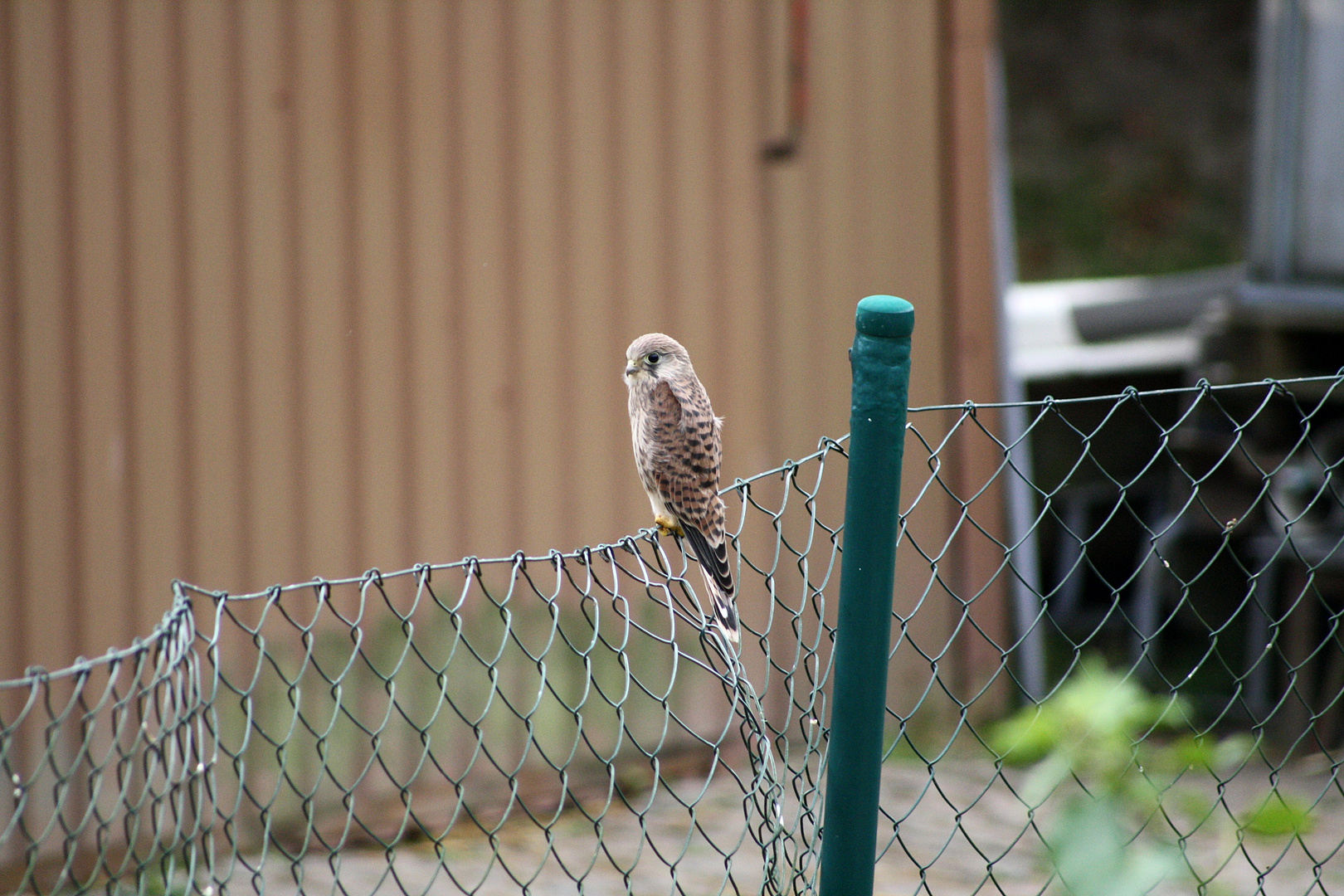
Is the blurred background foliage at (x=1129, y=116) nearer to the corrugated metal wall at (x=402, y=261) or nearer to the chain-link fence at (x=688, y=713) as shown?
the chain-link fence at (x=688, y=713)

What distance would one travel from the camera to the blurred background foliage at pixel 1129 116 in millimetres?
11680

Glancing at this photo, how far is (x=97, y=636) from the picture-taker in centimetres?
352

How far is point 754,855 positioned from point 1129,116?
10149 millimetres

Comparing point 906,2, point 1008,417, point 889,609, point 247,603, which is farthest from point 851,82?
point 889,609

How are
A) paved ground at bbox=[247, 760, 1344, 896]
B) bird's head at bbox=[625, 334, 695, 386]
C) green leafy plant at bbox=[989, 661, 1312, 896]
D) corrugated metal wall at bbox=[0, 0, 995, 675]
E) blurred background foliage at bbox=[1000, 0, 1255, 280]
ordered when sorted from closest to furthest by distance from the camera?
green leafy plant at bbox=[989, 661, 1312, 896]
bird's head at bbox=[625, 334, 695, 386]
corrugated metal wall at bbox=[0, 0, 995, 675]
paved ground at bbox=[247, 760, 1344, 896]
blurred background foliage at bbox=[1000, 0, 1255, 280]

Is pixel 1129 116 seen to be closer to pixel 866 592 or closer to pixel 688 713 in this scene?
pixel 688 713

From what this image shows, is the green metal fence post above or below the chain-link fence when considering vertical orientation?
above

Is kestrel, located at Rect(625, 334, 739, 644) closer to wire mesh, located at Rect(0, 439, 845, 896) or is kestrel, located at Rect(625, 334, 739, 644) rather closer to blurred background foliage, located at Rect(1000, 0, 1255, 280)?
wire mesh, located at Rect(0, 439, 845, 896)

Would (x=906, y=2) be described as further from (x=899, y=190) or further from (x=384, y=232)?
(x=384, y=232)

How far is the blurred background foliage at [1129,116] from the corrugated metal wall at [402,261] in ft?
23.6

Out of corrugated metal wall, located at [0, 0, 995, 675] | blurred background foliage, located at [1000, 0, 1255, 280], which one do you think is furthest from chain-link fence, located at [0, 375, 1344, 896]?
blurred background foliage, located at [1000, 0, 1255, 280]

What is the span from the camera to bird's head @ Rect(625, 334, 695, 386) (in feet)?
10.9

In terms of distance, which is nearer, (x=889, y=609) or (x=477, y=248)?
(x=889, y=609)

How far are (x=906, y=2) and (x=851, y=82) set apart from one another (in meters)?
0.44
